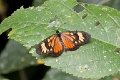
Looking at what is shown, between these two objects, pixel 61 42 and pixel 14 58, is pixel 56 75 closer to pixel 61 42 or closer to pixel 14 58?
pixel 14 58

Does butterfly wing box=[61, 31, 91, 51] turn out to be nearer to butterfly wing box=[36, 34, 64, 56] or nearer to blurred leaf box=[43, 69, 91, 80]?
butterfly wing box=[36, 34, 64, 56]

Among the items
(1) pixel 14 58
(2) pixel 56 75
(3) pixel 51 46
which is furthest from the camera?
(1) pixel 14 58

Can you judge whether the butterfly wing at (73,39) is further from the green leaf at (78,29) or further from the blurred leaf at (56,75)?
the blurred leaf at (56,75)

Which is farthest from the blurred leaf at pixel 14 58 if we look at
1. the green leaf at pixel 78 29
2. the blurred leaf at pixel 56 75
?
the green leaf at pixel 78 29

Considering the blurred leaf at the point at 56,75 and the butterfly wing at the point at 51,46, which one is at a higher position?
the butterfly wing at the point at 51,46

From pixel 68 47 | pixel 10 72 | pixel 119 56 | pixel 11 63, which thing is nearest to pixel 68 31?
pixel 68 47

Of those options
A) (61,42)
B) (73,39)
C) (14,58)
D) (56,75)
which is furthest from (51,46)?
(14,58)
